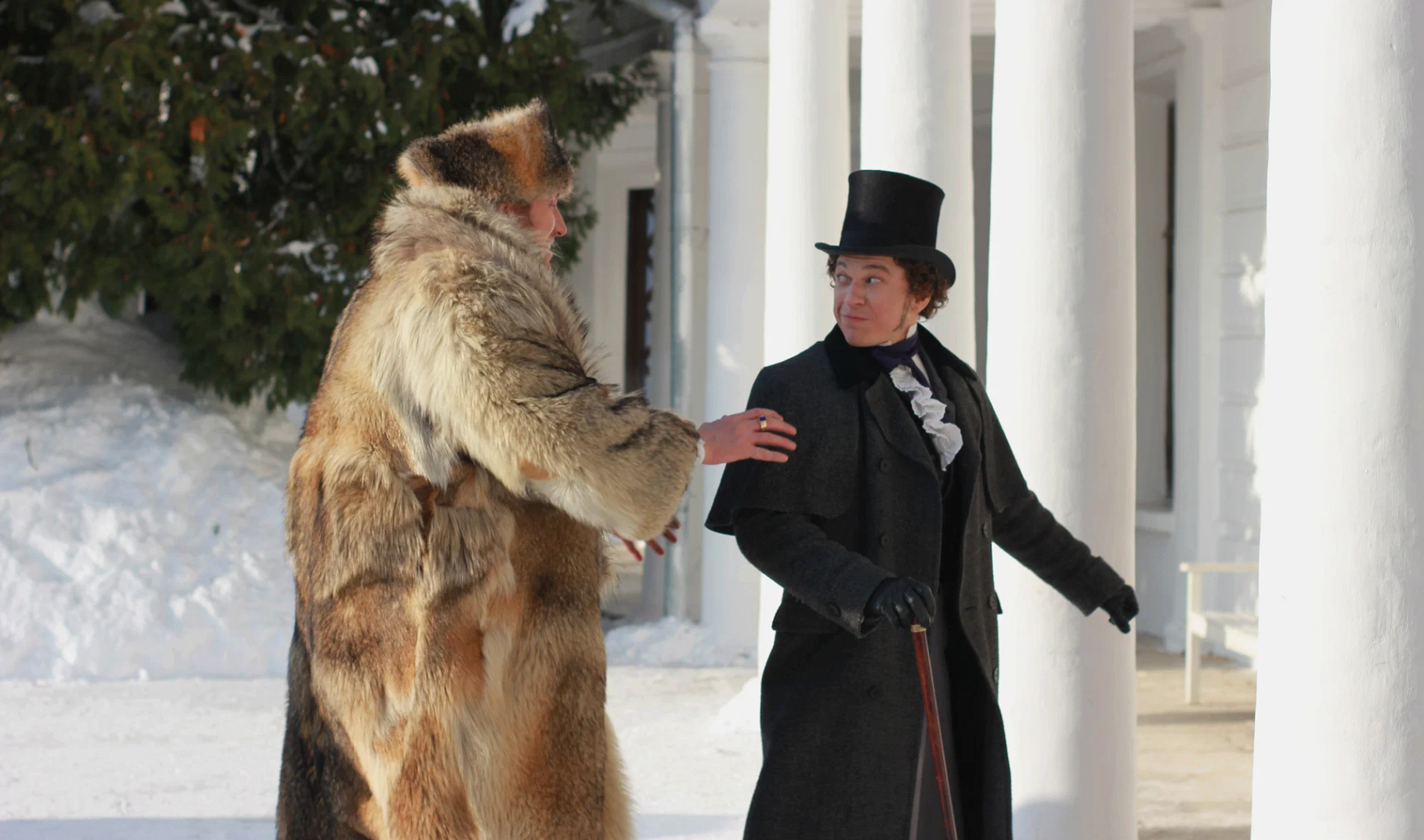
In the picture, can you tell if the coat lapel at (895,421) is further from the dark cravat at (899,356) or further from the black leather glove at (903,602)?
the black leather glove at (903,602)

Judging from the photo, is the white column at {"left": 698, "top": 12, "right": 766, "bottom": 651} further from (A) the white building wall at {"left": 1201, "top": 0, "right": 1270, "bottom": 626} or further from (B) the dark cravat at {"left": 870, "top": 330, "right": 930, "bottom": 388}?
(B) the dark cravat at {"left": 870, "top": 330, "right": 930, "bottom": 388}

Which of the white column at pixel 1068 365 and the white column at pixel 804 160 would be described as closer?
the white column at pixel 1068 365

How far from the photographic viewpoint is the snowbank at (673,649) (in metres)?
10.0

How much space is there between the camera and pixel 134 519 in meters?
10.0

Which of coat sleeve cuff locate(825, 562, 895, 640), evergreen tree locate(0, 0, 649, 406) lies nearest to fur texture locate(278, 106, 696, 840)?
coat sleeve cuff locate(825, 562, 895, 640)

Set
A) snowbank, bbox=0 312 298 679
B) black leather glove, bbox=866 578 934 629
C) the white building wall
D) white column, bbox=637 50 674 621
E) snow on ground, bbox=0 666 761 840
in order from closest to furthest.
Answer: black leather glove, bbox=866 578 934 629 < snow on ground, bbox=0 666 761 840 < snowbank, bbox=0 312 298 679 < the white building wall < white column, bbox=637 50 674 621

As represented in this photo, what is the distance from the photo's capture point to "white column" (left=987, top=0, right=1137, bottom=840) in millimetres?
4609

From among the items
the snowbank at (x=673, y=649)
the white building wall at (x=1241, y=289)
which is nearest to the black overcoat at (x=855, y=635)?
the white building wall at (x=1241, y=289)

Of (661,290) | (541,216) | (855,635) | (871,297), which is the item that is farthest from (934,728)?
(661,290)

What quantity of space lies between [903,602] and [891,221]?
83 cm

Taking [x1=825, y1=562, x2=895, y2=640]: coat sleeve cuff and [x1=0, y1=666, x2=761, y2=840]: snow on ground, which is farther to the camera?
[x1=0, y1=666, x2=761, y2=840]: snow on ground

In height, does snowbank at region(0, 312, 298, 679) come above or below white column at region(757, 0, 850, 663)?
below

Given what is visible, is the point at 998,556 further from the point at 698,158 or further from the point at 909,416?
the point at 698,158

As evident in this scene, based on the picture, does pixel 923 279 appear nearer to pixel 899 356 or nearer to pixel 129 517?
pixel 899 356
